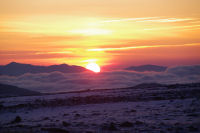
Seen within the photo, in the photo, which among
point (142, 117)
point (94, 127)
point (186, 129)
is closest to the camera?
point (186, 129)

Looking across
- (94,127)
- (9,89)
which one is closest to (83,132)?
(94,127)

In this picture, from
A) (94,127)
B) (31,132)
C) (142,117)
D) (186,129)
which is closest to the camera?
(186,129)

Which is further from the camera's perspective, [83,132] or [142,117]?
[142,117]

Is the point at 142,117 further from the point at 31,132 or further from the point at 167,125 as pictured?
the point at 31,132

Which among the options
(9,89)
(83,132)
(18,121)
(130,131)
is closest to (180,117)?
(130,131)

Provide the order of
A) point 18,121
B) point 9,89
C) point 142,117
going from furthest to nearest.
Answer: point 9,89, point 18,121, point 142,117

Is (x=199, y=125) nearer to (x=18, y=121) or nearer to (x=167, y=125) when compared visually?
(x=167, y=125)

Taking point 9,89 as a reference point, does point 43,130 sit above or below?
below

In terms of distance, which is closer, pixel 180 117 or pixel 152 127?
pixel 152 127

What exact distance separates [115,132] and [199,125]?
4.47m

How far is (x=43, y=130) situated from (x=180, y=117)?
339 inches

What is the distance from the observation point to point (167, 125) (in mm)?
15961

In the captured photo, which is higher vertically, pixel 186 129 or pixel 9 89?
pixel 9 89

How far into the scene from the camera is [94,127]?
17.3 m
